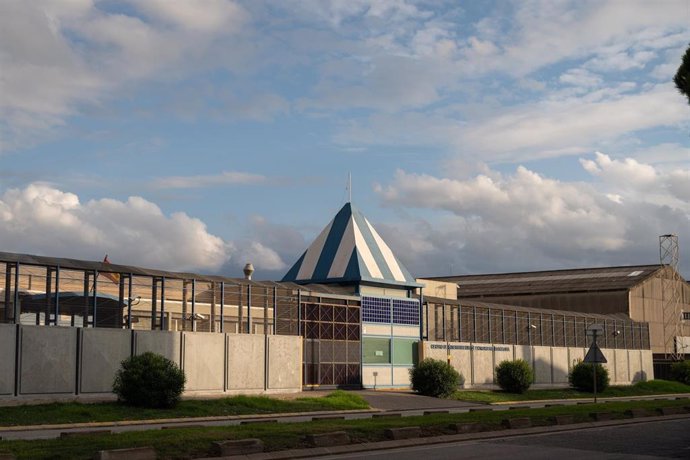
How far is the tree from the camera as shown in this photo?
24047 millimetres

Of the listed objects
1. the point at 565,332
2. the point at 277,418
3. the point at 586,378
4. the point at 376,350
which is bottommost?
the point at 277,418

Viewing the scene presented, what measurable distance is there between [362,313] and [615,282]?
47.8 metres

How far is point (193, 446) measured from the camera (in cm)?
1738

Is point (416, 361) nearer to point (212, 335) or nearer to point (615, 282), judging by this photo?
point (212, 335)

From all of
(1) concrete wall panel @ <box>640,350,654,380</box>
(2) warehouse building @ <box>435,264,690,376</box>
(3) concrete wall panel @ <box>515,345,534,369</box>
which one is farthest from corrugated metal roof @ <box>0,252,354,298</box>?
(2) warehouse building @ <box>435,264,690,376</box>

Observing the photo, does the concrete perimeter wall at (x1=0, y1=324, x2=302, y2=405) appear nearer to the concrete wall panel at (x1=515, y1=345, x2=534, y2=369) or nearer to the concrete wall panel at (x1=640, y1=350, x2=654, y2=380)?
the concrete wall panel at (x1=515, y1=345, x2=534, y2=369)

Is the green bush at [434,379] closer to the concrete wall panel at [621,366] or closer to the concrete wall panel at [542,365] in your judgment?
the concrete wall panel at [542,365]

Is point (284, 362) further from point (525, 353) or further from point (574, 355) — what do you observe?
point (574, 355)

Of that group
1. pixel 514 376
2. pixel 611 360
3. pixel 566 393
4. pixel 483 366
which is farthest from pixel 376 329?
pixel 611 360

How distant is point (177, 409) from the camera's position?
31.6 meters

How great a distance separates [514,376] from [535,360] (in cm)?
939

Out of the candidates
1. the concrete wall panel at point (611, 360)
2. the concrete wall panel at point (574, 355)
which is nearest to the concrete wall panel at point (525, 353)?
the concrete wall panel at point (574, 355)

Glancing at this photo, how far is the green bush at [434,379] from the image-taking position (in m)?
45.5

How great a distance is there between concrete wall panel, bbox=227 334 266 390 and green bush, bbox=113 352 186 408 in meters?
6.93
